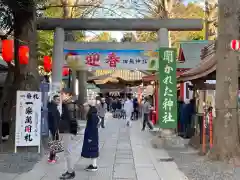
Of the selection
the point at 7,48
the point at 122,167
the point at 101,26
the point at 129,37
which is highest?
the point at 129,37

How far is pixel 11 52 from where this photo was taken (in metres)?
11.0

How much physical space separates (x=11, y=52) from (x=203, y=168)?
19.4ft

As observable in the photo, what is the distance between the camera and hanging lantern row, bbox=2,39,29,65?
35.7 ft

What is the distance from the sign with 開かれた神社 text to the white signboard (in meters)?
4.48

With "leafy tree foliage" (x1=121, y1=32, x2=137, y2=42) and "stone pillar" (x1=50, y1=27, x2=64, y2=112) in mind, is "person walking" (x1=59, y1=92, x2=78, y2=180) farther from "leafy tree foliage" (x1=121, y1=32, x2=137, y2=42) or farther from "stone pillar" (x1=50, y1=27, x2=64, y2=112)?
"leafy tree foliage" (x1=121, y1=32, x2=137, y2=42)

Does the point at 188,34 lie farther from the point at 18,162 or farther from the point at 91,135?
the point at 91,135

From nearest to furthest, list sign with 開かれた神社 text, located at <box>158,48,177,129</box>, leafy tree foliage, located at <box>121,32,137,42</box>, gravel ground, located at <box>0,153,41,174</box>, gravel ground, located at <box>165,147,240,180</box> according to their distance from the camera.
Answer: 1. gravel ground, located at <box>165,147,240,180</box>
2. gravel ground, located at <box>0,153,41,174</box>
3. sign with 開かれた神社 text, located at <box>158,48,177,129</box>
4. leafy tree foliage, located at <box>121,32,137,42</box>

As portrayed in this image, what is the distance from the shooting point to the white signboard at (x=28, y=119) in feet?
36.0

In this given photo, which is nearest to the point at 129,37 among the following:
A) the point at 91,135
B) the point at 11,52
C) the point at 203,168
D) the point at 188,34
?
the point at 188,34

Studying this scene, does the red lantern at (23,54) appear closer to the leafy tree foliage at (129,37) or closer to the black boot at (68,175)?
the black boot at (68,175)

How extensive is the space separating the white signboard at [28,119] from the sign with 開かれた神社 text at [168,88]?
4.48 meters

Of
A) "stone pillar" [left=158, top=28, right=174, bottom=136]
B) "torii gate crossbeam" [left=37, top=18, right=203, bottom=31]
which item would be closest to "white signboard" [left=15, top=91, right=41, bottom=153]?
"torii gate crossbeam" [left=37, top=18, right=203, bottom=31]

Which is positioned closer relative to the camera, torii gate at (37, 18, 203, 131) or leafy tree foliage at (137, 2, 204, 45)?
torii gate at (37, 18, 203, 131)

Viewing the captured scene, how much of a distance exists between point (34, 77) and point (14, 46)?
1.11 m
